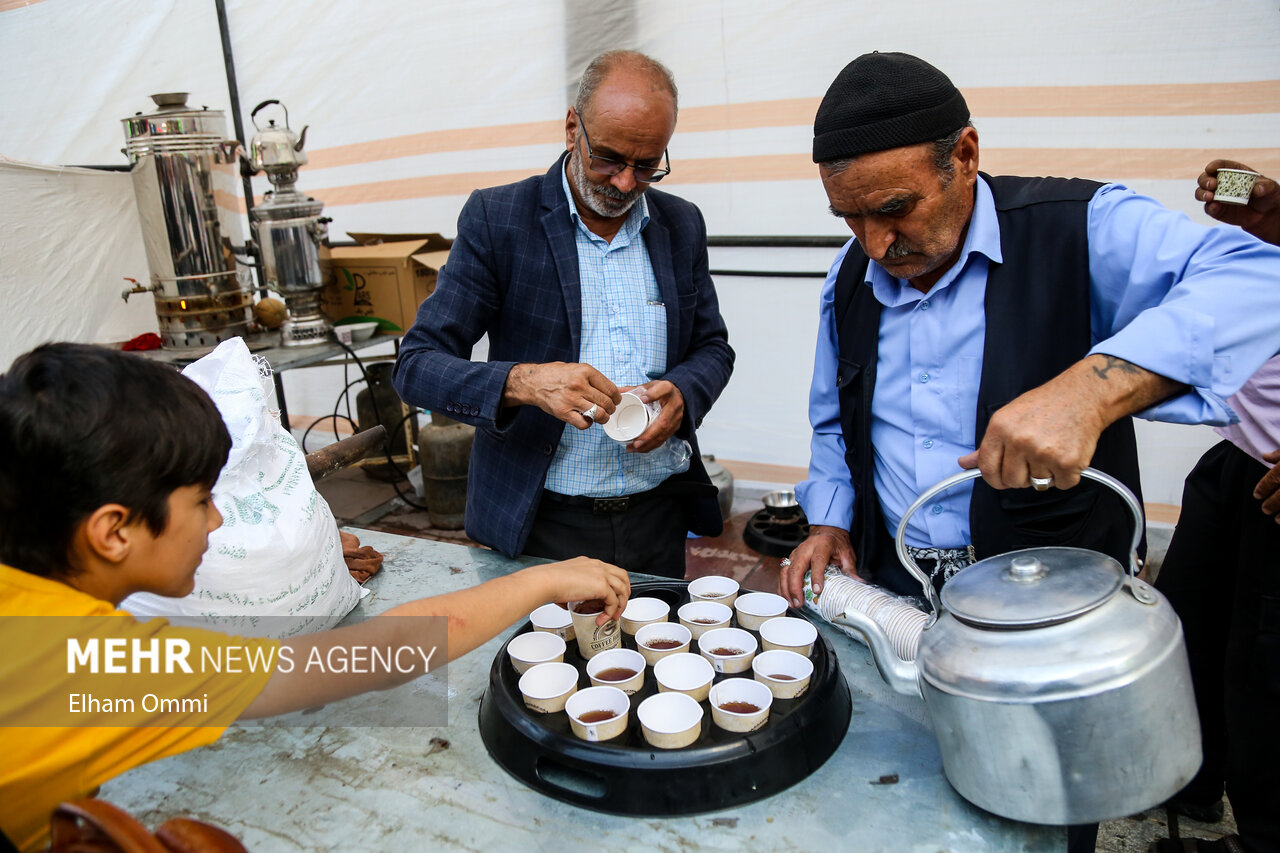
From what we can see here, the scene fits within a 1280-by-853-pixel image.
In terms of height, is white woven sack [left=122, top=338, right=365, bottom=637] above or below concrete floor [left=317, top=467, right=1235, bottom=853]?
above

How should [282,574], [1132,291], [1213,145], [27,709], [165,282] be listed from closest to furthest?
[27,709] < [1132,291] < [282,574] < [1213,145] < [165,282]

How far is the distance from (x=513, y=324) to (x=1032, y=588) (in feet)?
4.83

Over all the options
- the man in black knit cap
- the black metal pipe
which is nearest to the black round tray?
the man in black knit cap

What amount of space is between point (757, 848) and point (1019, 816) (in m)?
0.35

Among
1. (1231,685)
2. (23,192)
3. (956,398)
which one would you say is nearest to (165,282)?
(23,192)

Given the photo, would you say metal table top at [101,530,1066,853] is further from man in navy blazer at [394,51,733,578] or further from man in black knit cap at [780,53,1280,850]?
man in navy blazer at [394,51,733,578]

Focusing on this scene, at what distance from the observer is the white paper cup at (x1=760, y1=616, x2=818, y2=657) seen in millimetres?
1475

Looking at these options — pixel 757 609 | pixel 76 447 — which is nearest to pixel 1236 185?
pixel 757 609

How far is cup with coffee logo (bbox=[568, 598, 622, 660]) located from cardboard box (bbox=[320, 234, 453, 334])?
2991 mm

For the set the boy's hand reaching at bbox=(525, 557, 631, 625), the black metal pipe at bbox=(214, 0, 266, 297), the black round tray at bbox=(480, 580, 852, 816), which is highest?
the black metal pipe at bbox=(214, 0, 266, 297)

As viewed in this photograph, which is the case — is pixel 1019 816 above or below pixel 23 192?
below

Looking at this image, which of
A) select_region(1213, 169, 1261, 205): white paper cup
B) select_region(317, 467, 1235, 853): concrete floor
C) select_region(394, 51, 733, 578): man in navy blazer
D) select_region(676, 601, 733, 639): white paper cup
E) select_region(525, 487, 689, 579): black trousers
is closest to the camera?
select_region(676, 601, 733, 639): white paper cup

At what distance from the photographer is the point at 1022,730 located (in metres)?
1.02

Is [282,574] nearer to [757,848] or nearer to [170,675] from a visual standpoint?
[170,675]
